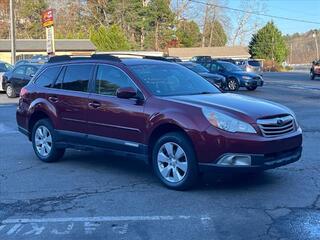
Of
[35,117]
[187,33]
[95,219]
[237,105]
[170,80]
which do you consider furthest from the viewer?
[187,33]

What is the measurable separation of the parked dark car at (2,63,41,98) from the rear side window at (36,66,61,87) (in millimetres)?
13909

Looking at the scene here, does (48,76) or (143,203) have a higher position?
Result: (48,76)

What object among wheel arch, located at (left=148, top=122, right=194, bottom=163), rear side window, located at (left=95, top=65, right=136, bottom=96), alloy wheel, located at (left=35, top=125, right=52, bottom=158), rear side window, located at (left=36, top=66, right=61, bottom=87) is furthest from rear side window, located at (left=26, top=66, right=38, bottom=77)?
wheel arch, located at (left=148, top=122, right=194, bottom=163)

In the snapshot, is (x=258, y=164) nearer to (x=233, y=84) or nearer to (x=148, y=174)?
(x=148, y=174)

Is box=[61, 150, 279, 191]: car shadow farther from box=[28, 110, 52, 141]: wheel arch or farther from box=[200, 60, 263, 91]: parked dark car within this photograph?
box=[200, 60, 263, 91]: parked dark car

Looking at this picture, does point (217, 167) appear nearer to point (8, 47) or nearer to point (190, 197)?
point (190, 197)

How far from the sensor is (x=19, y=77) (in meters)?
23.3

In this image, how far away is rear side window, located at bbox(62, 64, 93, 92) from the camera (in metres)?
8.25

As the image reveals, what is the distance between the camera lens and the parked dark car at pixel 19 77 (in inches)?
906

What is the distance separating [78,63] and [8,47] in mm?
54507

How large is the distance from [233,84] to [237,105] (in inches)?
809

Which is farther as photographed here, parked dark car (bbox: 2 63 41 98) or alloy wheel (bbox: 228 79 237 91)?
alloy wheel (bbox: 228 79 237 91)

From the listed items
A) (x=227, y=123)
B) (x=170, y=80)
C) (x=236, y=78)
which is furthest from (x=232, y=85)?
(x=227, y=123)

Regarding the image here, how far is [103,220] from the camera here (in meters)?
5.74
